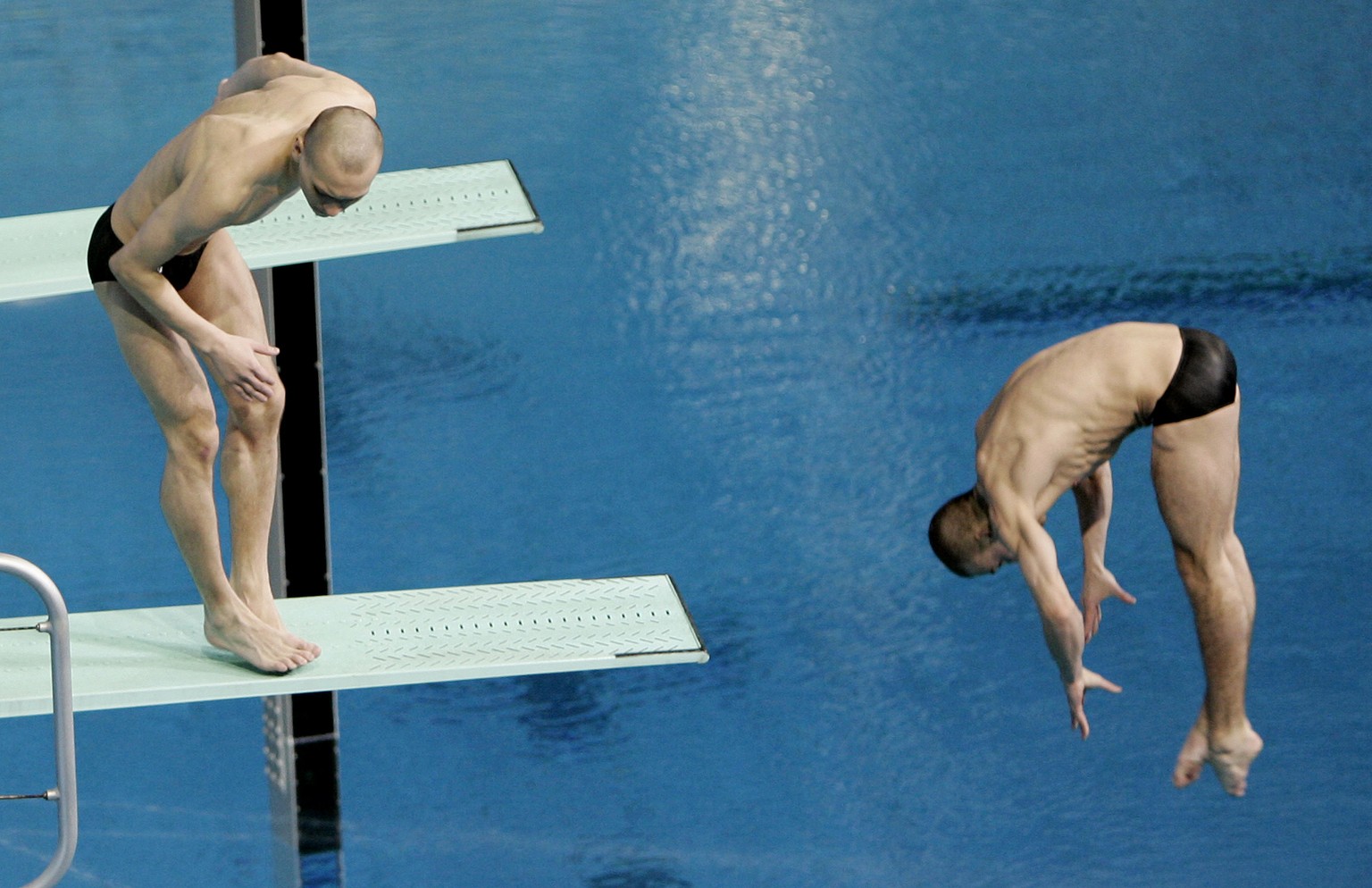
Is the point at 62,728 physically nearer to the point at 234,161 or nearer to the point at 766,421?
the point at 234,161

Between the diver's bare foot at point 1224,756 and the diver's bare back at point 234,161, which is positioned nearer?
the diver's bare back at point 234,161

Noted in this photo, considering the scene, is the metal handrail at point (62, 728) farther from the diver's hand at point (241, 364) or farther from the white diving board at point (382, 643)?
the diver's hand at point (241, 364)

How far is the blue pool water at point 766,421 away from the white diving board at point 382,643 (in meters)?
2.60

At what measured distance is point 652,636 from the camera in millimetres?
3990

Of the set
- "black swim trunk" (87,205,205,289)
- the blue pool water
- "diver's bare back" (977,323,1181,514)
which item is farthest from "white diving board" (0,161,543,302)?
the blue pool water

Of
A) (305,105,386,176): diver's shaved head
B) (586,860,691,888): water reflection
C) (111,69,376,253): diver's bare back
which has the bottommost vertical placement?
(586,860,691,888): water reflection

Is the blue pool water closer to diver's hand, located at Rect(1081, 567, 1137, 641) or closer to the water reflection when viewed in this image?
the water reflection

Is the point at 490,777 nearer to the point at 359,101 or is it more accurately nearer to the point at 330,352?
the point at 330,352

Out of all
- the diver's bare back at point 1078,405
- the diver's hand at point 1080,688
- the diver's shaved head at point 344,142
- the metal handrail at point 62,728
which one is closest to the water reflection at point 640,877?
the diver's hand at point 1080,688

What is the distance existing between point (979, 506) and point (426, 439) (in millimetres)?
3252

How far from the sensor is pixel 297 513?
16.7 ft

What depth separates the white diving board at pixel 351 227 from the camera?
3775 millimetres

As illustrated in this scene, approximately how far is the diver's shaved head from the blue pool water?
12.1 ft

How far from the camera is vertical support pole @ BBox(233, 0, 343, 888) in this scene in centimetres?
467
